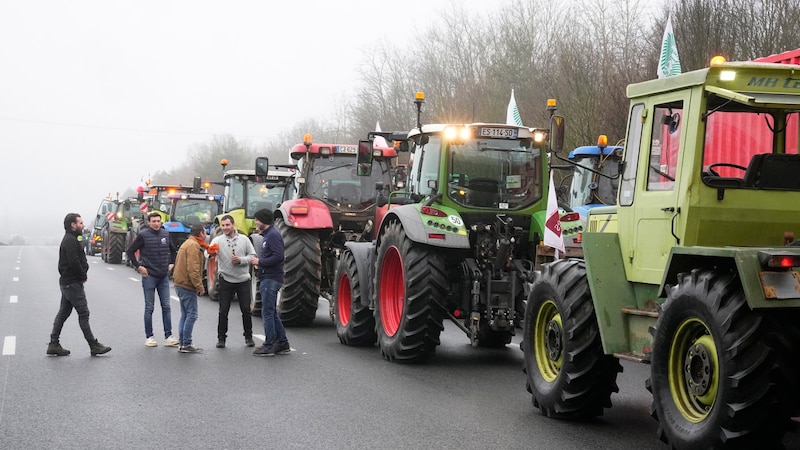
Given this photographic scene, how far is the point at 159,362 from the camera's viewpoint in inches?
482

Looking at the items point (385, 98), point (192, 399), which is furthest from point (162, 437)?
point (385, 98)

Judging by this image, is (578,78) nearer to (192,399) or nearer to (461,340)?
(461,340)

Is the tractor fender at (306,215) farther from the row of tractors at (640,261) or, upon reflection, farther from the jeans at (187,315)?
the jeans at (187,315)

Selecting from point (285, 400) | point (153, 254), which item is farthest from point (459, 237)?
point (153, 254)

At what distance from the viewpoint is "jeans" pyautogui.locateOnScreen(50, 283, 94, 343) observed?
41.9 ft

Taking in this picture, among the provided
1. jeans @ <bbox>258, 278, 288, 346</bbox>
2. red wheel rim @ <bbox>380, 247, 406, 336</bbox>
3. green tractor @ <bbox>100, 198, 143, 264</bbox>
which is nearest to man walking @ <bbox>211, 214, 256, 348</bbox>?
jeans @ <bbox>258, 278, 288, 346</bbox>

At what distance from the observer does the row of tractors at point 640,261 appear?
20.1ft

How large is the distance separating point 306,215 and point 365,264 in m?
2.61

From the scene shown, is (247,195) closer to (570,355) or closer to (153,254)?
(153,254)

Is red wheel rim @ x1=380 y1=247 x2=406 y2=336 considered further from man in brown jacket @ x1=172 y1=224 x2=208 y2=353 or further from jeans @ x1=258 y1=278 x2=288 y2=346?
man in brown jacket @ x1=172 y1=224 x2=208 y2=353

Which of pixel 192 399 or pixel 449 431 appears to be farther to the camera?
pixel 192 399

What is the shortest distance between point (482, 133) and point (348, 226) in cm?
508

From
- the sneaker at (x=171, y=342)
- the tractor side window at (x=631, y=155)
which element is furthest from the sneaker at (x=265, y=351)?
the tractor side window at (x=631, y=155)

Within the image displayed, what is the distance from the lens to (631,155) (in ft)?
26.1
